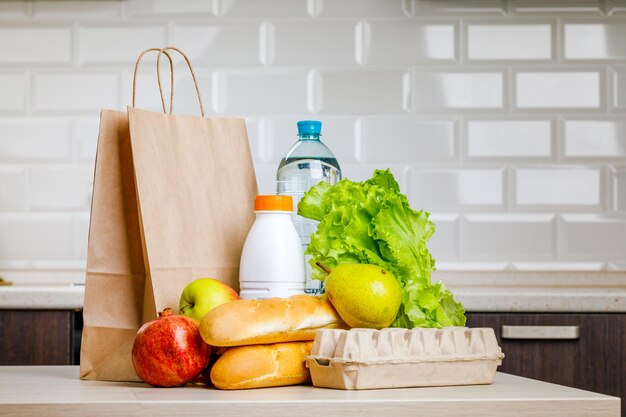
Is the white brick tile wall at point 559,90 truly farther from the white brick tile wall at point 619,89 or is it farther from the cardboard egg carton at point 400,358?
the cardboard egg carton at point 400,358

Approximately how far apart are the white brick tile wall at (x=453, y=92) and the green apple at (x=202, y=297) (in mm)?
1752

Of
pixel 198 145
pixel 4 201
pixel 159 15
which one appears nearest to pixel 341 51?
pixel 159 15

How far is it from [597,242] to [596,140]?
0.99ft

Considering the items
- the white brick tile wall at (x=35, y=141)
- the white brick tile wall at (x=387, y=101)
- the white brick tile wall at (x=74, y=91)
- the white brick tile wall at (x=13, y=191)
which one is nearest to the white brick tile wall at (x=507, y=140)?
the white brick tile wall at (x=387, y=101)

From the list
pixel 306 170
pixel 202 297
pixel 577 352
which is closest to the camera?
pixel 202 297

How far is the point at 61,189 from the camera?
8.88ft

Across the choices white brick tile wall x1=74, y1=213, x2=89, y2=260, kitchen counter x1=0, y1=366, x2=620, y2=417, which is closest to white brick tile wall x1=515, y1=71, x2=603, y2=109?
white brick tile wall x1=74, y1=213, x2=89, y2=260

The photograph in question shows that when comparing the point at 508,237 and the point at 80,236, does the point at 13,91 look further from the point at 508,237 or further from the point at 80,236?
the point at 508,237

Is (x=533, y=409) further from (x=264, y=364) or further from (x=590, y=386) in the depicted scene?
(x=590, y=386)

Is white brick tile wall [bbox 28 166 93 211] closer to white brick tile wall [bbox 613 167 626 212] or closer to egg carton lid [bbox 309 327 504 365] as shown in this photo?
white brick tile wall [bbox 613 167 626 212]

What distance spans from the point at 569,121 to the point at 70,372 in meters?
1.92

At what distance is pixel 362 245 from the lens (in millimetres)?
1116

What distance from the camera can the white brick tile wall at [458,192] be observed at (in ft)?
8.83

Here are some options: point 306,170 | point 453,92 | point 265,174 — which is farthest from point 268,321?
point 453,92
